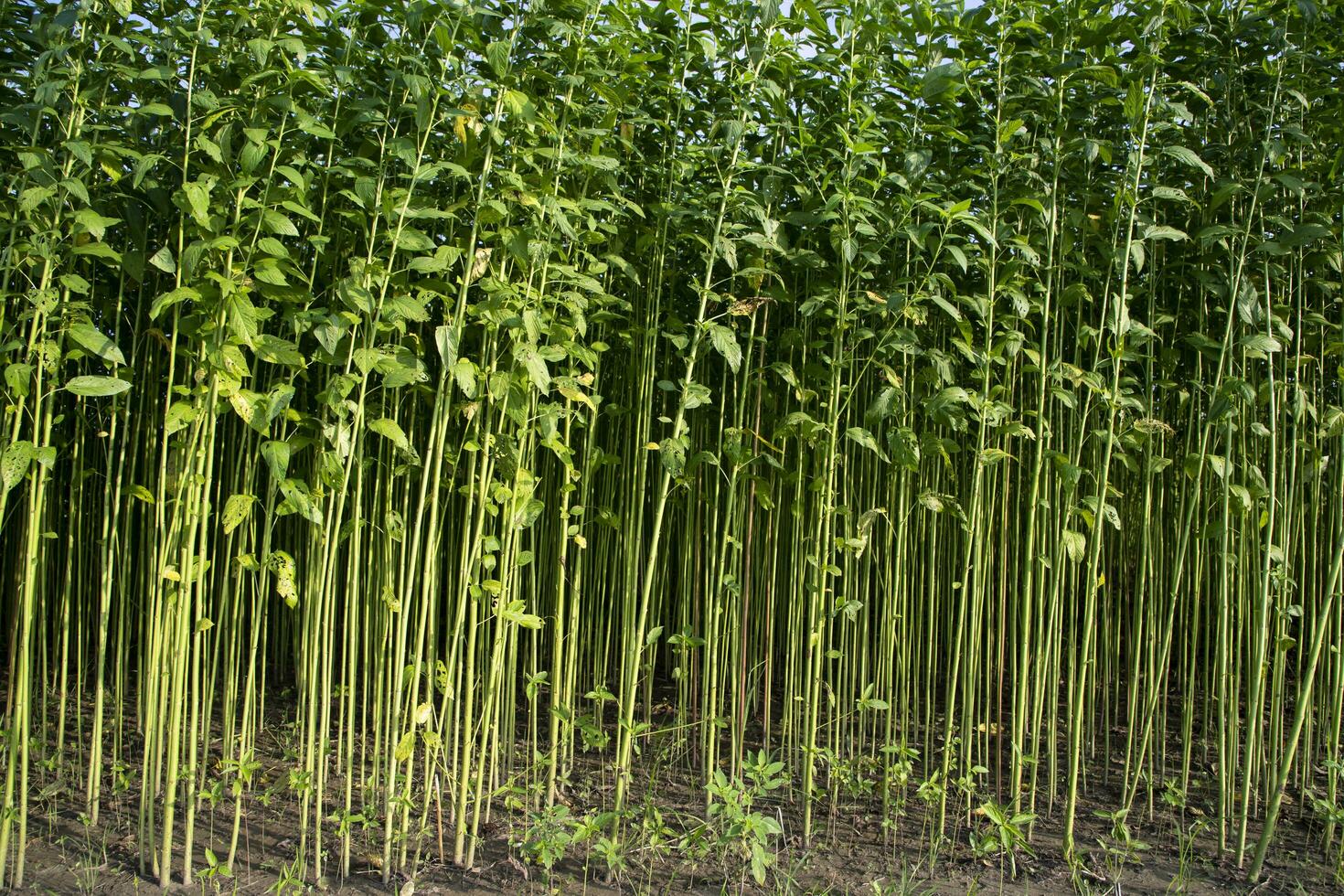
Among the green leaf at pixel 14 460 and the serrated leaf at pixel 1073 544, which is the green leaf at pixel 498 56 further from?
the serrated leaf at pixel 1073 544

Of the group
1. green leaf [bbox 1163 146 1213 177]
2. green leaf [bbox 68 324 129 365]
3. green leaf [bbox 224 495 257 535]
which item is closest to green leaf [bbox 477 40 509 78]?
green leaf [bbox 68 324 129 365]

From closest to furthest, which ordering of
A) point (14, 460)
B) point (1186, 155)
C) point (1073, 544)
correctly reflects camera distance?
point (14, 460), point (1186, 155), point (1073, 544)

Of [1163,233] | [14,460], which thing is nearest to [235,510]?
[14,460]

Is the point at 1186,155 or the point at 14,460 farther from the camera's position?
the point at 1186,155

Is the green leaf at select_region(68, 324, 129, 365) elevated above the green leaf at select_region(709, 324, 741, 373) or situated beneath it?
situated beneath

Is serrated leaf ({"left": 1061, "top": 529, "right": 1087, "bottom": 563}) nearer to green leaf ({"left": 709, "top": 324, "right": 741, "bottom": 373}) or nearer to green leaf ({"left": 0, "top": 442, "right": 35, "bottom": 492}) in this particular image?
green leaf ({"left": 709, "top": 324, "right": 741, "bottom": 373})

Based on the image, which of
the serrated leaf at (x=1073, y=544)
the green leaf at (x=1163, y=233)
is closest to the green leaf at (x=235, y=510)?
the serrated leaf at (x=1073, y=544)

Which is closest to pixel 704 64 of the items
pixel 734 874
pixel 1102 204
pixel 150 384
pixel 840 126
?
pixel 840 126

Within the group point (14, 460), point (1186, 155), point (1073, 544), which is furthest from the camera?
point (1073, 544)

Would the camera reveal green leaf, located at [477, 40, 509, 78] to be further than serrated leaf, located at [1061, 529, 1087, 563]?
No

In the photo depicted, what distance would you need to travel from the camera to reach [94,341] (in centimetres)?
236

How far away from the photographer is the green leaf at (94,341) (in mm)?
2342

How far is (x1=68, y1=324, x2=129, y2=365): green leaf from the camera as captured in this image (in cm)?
234

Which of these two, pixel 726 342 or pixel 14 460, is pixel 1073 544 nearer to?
pixel 726 342
